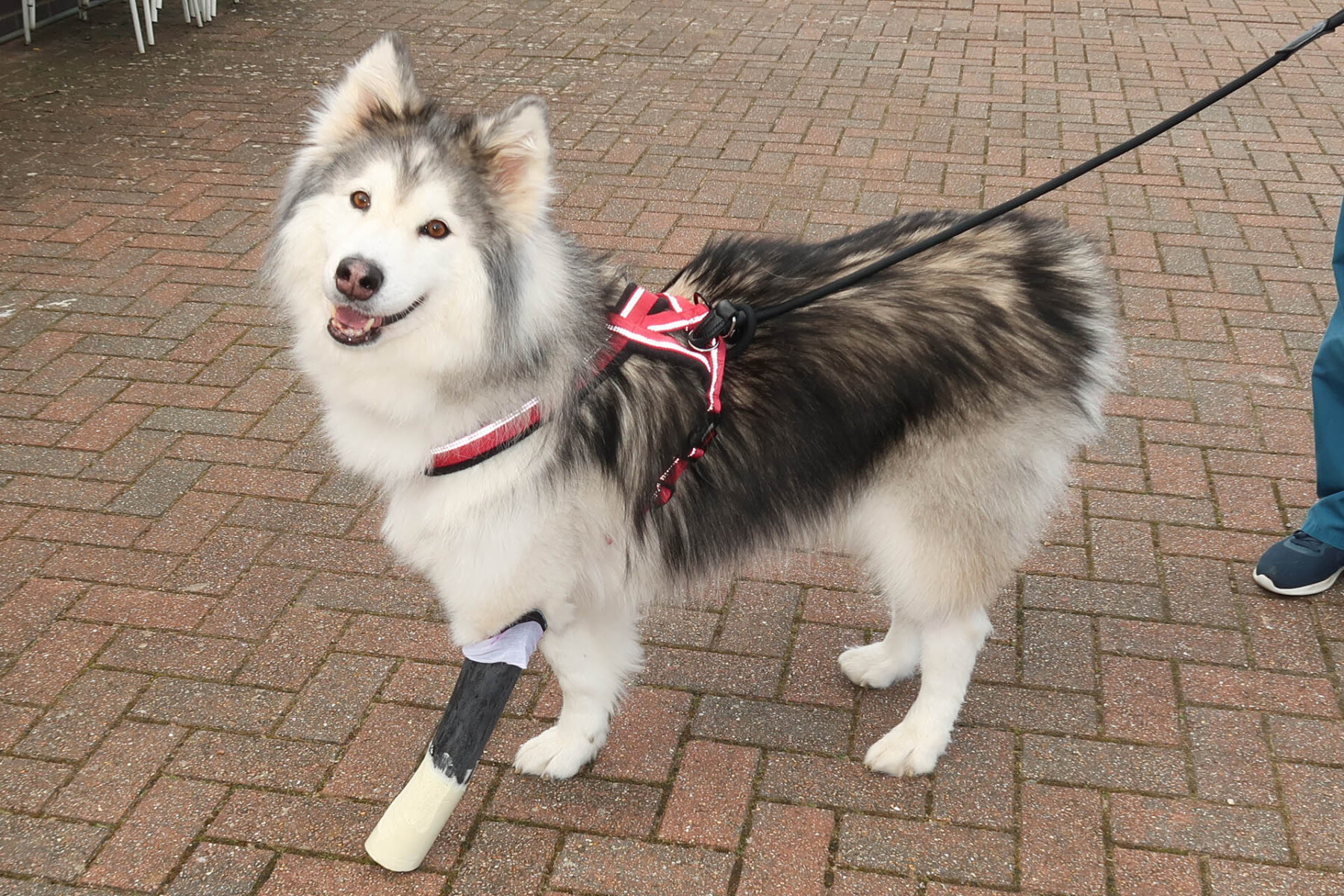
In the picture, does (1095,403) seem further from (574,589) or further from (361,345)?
(361,345)

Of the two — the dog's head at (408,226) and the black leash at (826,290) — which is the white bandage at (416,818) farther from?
the black leash at (826,290)

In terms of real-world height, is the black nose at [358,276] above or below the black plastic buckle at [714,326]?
above

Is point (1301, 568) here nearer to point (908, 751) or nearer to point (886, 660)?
point (886, 660)

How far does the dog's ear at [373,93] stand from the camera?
2.42 metres

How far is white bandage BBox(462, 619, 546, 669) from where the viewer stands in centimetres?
264

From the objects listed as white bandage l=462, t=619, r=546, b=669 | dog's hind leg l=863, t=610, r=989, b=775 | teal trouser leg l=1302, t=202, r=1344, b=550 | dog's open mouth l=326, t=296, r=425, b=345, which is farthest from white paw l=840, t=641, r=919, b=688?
dog's open mouth l=326, t=296, r=425, b=345

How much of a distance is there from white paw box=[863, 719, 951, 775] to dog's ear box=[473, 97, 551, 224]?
5.22 feet

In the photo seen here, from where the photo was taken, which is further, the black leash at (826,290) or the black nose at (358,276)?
the black leash at (826,290)

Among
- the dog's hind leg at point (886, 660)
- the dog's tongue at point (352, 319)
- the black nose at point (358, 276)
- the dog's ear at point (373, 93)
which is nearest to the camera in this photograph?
the black nose at point (358, 276)

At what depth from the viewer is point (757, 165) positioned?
6.50m

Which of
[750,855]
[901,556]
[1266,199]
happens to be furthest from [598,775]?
[1266,199]

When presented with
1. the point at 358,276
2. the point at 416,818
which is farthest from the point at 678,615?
the point at 358,276

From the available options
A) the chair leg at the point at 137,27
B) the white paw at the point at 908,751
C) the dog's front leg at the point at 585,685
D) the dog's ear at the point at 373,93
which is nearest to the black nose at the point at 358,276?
the dog's ear at the point at 373,93

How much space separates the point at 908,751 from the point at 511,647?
106 centimetres
